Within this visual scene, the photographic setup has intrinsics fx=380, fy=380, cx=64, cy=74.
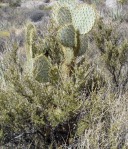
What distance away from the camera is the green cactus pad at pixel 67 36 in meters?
4.64

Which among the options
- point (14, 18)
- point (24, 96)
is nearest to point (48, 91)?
point (24, 96)

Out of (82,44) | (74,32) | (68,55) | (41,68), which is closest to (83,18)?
(74,32)

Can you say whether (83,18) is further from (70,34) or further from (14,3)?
(14,3)

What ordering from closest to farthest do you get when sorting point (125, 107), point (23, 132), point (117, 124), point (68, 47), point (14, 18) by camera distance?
point (117, 124), point (23, 132), point (125, 107), point (68, 47), point (14, 18)

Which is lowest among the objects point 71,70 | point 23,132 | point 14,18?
point 14,18

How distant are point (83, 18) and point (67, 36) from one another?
0.30 meters

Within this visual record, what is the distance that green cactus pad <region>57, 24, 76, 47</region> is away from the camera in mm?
4645

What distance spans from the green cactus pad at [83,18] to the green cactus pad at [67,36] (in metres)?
0.08

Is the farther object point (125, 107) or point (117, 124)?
point (125, 107)

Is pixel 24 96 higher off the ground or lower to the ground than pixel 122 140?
higher

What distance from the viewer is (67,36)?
467 centimetres

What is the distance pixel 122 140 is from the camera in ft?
12.2

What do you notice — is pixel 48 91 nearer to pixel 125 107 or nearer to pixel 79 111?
pixel 79 111

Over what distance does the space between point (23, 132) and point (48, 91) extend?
0.49 metres
